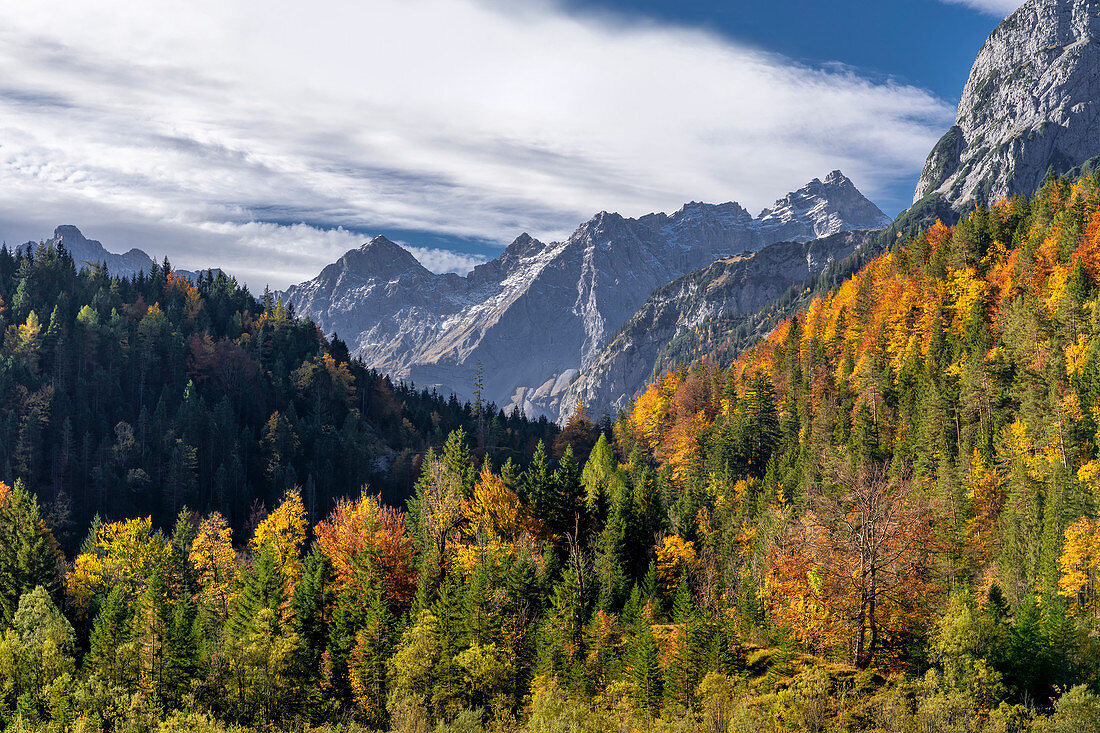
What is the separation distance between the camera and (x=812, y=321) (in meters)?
167

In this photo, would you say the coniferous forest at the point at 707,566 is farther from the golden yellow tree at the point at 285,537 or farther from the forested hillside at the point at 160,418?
the forested hillside at the point at 160,418

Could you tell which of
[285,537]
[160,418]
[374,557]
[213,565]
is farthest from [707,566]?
[160,418]

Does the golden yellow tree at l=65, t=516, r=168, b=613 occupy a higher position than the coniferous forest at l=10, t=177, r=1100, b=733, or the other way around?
the coniferous forest at l=10, t=177, r=1100, b=733

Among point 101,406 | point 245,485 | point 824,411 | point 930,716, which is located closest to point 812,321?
point 824,411

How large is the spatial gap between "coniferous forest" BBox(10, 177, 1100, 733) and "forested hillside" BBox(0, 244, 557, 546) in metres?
1.79

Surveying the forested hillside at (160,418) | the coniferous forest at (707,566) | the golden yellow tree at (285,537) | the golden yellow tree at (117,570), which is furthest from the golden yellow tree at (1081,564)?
the forested hillside at (160,418)

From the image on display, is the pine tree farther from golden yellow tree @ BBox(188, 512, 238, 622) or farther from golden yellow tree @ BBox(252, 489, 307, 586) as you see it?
golden yellow tree @ BBox(252, 489, 307, 586)

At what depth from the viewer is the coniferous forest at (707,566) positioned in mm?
47031

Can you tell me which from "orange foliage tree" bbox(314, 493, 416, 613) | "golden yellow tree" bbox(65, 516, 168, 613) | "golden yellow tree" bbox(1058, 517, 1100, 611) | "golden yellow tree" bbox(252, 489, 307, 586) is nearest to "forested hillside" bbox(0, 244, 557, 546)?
"golden yellow tree" bbox(65, 516, 168, 613)

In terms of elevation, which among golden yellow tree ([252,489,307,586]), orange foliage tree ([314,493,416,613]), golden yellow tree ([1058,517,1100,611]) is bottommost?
golden yellow tree ([252,489,307,586])

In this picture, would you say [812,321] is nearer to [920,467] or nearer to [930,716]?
[920,467]

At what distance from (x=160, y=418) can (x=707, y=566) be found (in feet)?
395

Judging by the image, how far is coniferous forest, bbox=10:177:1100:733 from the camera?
47031 millimetres

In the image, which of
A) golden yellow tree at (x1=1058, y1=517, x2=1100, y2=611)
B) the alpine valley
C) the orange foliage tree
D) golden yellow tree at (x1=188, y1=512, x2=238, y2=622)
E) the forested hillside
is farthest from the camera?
the forested hillside
